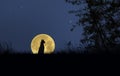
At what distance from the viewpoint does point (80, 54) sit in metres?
4.86

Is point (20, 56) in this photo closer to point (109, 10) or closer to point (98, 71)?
point (98, 71)

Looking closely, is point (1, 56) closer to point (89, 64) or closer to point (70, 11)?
point (89, 64)

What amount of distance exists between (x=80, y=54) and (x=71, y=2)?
2167 centimetres

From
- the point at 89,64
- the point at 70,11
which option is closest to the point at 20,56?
the point at 89,64

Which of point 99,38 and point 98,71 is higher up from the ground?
point 99,38

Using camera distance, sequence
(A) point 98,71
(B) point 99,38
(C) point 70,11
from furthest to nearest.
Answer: (C) point 70,11 < (B) point 99,38 < (A) point 98,71

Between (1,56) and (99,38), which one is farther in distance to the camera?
(99,38)

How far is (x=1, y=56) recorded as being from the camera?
4844 mm

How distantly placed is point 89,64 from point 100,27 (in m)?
20.6

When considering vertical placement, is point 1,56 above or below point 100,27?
below

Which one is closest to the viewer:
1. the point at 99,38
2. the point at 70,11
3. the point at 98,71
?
the point at 98,71

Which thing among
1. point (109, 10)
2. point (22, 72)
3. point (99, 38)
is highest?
point (109, 10)

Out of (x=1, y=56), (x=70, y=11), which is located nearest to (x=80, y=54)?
(x=1, y=56)

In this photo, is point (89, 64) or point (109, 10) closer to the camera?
point (89, 64)
